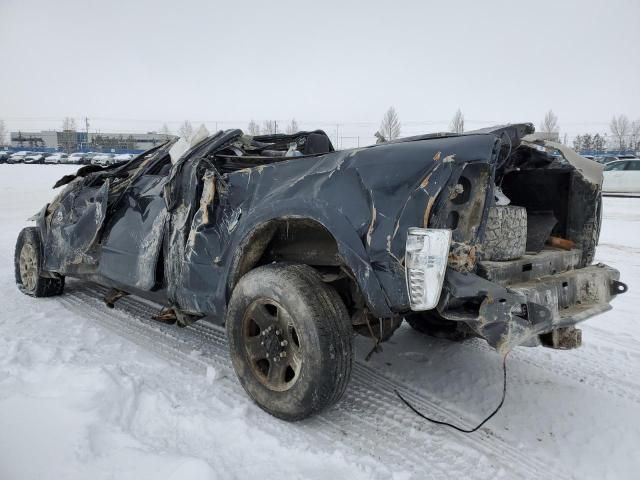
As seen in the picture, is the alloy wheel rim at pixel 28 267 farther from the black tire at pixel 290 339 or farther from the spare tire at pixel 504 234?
the spare tire at pixel 504 234

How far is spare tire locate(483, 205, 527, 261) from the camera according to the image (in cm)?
263

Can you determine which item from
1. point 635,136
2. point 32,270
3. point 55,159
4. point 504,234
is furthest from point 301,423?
point 635,136

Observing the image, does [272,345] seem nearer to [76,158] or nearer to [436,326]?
[436,326]

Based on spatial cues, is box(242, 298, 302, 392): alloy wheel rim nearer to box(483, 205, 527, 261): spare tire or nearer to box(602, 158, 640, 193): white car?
box(483, 205, 527, 261): spare tire

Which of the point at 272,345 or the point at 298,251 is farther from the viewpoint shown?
the point at 298,251

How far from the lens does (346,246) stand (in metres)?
2.36

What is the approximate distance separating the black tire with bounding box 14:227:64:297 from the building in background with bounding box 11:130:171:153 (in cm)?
6643

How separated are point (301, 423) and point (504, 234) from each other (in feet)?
5.32

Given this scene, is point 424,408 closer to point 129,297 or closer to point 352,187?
point 352,187

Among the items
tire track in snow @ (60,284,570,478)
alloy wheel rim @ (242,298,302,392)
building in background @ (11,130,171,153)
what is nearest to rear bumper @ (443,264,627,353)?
tire track in snow @ (60,284,570,478)

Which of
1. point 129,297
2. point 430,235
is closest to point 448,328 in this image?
point 430,235

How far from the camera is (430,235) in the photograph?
2.11 m

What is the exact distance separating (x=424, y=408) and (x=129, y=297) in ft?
11.7

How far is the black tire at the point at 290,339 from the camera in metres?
2.43
